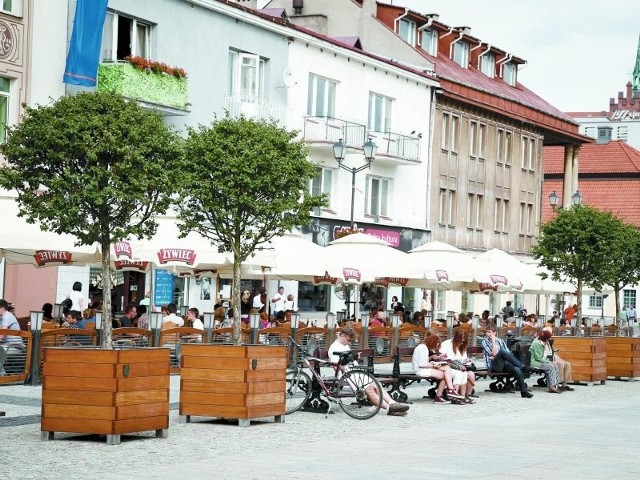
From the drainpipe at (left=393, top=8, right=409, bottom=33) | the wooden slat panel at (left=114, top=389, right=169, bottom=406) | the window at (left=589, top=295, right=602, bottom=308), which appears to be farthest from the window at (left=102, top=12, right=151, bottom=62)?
the window at (left=589, top=295, right=602, bottom=308)

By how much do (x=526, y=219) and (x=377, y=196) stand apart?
51.2 ft

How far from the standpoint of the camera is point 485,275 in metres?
37.6

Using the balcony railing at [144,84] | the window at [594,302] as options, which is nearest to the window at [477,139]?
the balcony railing at [144,84]

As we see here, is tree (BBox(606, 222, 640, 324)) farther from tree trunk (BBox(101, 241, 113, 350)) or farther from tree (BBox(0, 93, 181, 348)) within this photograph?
tree trunk (BBox(101, 241, 113, 350))

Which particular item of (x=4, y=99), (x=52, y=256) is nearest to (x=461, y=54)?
(x=4, y=99)

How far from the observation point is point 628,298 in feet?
304

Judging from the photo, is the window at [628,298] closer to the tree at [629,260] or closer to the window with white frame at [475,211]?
the window with white frame at [475,211]

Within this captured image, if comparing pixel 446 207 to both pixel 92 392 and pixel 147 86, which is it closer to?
pixel 147 86

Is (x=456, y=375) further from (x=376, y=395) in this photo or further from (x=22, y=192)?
(x=22, y=192)

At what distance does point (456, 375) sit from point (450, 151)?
35259 millimetres

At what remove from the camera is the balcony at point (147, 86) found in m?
36.2

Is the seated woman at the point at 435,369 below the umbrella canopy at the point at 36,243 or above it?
below

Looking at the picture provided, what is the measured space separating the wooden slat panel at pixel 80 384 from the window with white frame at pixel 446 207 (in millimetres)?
42324

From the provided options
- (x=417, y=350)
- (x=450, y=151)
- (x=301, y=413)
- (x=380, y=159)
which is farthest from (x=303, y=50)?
(x=301, y=413)
